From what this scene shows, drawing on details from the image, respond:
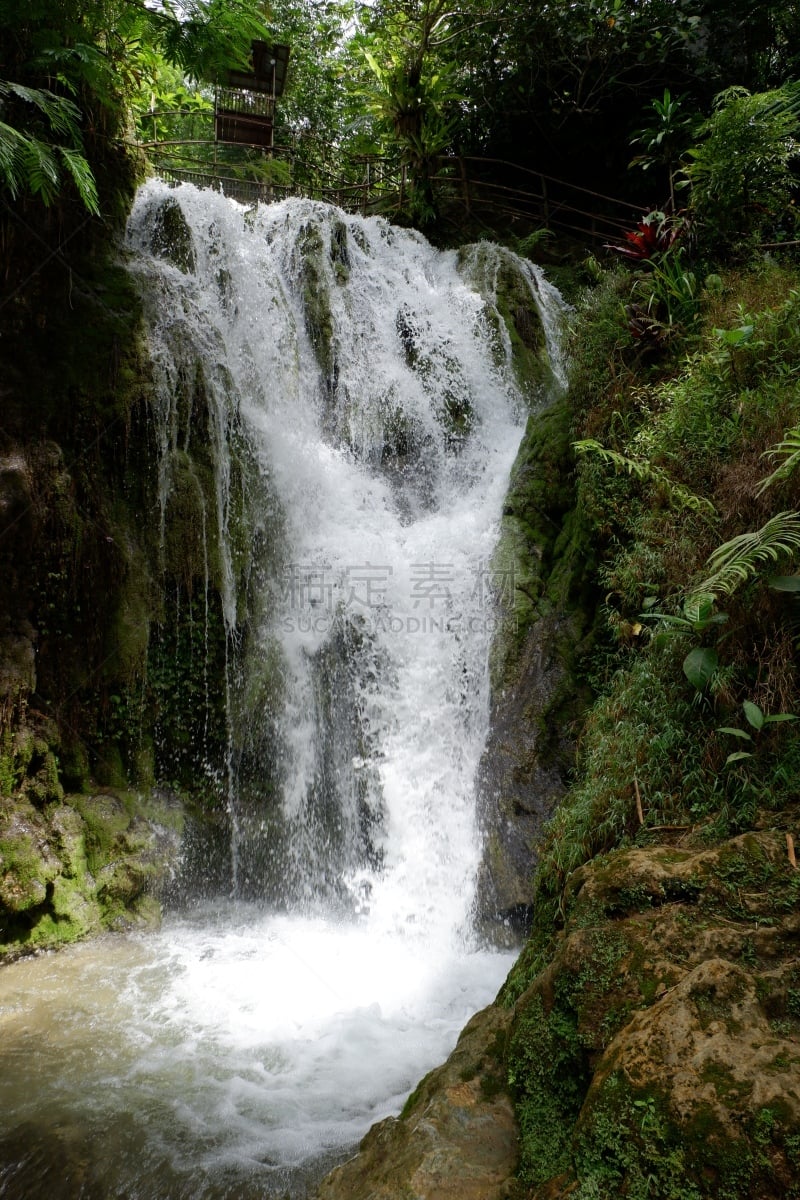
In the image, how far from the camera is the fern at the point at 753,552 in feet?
10.3

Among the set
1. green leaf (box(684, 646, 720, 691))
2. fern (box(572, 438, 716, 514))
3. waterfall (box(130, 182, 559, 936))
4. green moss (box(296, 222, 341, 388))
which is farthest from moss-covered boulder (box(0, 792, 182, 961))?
green moss (box(296, 222, 341, 388))

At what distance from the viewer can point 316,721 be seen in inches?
259

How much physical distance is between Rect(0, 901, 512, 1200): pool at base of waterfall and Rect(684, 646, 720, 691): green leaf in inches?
104

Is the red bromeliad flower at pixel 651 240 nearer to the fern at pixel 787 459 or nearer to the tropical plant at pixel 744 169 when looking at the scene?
the tropical plant at pixel 744 169

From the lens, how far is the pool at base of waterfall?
3.07 meters

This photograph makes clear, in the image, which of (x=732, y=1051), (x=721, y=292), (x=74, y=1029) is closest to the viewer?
(x=732, y=1051)

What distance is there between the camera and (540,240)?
13.1 m

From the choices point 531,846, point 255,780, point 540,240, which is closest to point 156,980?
point 255,780

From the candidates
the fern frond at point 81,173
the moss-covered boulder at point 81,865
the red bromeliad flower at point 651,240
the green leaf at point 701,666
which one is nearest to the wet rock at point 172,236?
the fern frond at point 81,173

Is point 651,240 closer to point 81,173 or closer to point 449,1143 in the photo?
point 81,173

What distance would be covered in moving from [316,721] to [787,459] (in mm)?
4563

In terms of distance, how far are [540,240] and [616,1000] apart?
537 inches

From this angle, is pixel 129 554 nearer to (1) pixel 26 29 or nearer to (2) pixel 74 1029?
(2) pixel 74 1029

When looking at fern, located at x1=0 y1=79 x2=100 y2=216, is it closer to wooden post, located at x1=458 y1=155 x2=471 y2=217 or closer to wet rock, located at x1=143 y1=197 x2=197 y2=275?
wet rock, located at x1=143 y1=197 x2=197 y2=275
